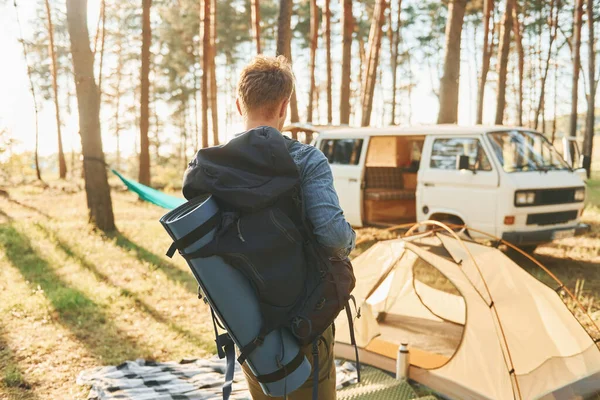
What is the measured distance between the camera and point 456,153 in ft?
22.9

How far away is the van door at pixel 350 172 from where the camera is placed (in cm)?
793

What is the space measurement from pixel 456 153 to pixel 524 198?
1131mm

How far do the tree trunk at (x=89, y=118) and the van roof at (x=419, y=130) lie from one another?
147 inches

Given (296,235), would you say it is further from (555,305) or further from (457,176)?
(457,176)

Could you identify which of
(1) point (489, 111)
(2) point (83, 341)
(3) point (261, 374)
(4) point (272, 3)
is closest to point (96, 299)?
(2) point (83, 341)

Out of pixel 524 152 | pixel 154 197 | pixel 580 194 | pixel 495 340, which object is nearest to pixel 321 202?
pixel 495 340

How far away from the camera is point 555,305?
385 cm

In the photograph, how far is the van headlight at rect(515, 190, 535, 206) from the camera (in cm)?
625

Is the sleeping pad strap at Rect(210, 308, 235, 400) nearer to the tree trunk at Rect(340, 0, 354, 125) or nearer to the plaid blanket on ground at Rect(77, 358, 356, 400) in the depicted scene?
the plaid blanket on ground at Rect(77, 358, 356, 400)

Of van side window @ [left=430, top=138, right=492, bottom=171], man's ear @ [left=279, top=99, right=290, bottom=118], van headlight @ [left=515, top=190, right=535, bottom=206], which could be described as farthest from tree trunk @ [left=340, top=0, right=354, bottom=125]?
man's ear @ [left=279, top=99, right=290, bottom=118]

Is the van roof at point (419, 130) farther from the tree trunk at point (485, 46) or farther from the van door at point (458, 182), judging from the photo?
the tree trunk at point (485, 46)

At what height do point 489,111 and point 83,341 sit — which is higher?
point 489,111

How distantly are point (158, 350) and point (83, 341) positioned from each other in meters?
0.74

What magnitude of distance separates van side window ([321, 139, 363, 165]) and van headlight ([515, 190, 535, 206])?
Result: 2592 mm
